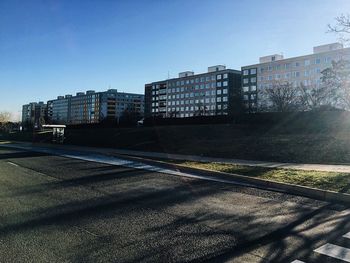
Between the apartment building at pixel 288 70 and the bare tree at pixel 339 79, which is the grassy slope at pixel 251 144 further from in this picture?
the apartment building at pixel 288 70

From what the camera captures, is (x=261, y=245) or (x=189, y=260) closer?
(x=189, y=260)

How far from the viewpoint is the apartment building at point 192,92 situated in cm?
15436

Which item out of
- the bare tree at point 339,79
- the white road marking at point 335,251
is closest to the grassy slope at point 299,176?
the white road marking at point 335,251

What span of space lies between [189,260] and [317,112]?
91.3 feet

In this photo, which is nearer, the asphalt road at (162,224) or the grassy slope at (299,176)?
the asphalt road at (162,224)

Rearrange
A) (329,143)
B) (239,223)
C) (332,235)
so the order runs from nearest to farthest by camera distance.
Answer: (332,235) < (239,223) < (329,143)

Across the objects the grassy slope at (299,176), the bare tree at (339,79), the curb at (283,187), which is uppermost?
the bare tree at (339,79)

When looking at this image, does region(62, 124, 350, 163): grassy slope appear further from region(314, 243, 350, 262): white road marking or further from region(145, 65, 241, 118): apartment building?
region(145, 65, 241, 118): apartment building

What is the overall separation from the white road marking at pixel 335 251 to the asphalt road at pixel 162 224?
1 cm

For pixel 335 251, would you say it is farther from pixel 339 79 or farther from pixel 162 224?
pixel 339 79

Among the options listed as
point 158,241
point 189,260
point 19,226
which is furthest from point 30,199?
point 189,260

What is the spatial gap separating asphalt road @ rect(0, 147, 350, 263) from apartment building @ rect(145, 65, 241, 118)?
12861 cm

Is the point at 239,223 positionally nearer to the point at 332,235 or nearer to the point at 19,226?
the point at 332,235

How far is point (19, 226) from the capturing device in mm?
7004
